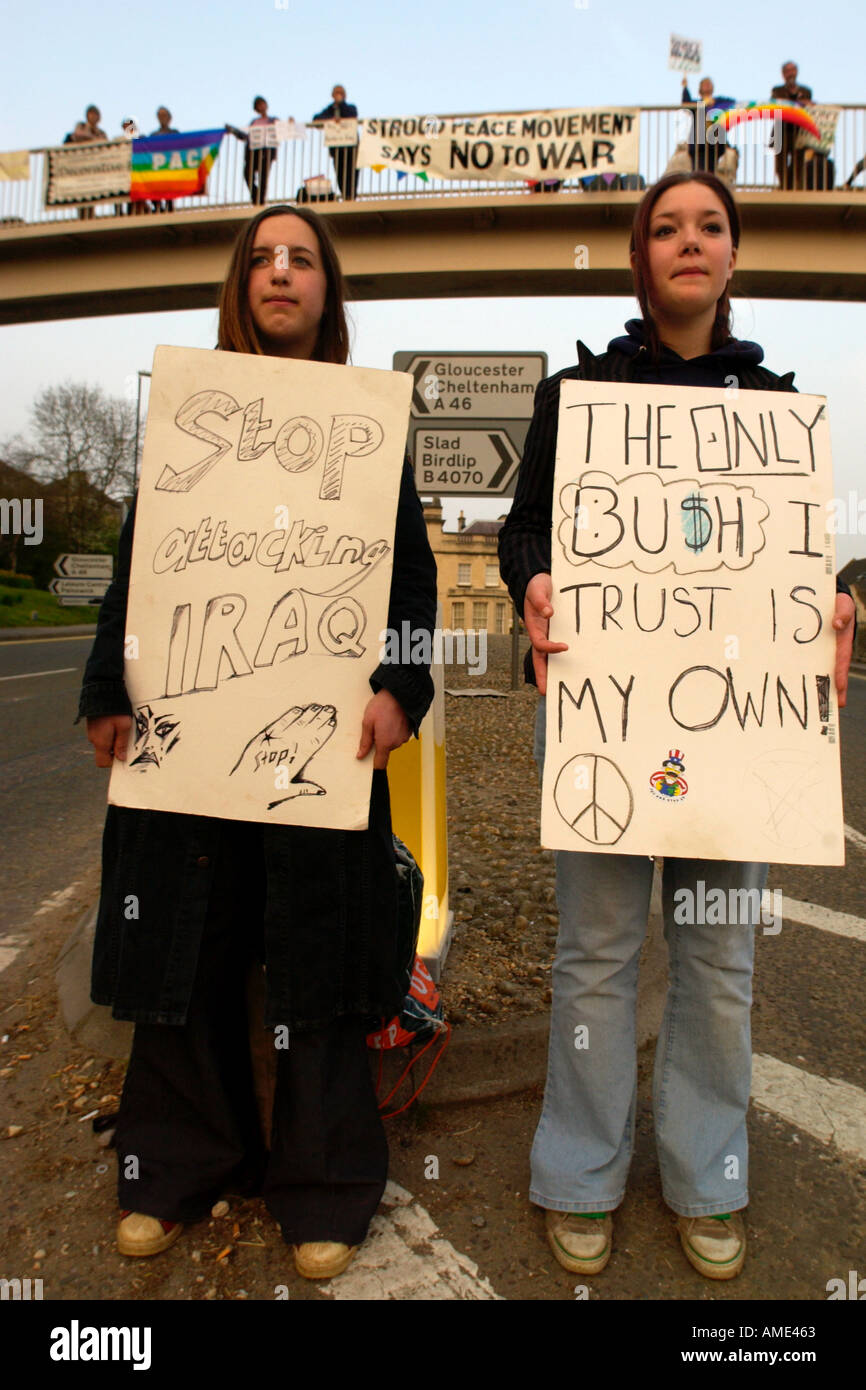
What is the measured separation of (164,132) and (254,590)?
718 inches

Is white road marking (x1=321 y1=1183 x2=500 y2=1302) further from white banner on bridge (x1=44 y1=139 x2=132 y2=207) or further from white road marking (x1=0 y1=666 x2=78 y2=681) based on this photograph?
white banner on bridge (x1=44 y1=139 x2=132 y2=207)

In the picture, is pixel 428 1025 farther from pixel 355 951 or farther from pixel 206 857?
A: pixel 206 857

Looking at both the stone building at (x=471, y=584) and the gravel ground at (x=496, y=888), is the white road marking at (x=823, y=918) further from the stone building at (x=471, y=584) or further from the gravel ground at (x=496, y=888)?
the stone building at (x=471, y=584)

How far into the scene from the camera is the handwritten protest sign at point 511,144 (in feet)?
47.4

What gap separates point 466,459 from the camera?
793cm

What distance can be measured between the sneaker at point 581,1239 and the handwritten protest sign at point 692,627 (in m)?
0.80

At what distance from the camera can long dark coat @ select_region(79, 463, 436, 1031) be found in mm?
1867

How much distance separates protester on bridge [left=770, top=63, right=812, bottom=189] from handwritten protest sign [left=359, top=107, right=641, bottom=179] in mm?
2184

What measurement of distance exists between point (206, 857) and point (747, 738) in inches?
44.6

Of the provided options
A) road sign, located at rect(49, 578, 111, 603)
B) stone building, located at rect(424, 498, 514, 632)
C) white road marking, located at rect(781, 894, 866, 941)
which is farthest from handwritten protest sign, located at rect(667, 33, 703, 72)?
stone building, located at rect(424, 498, 514, 632)

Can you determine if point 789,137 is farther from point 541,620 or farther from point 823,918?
point 541,620

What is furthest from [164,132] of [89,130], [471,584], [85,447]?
[471,584]

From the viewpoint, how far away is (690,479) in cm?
187

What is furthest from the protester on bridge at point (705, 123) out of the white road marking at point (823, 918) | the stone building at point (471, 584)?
the stone building at point (471, 584)
